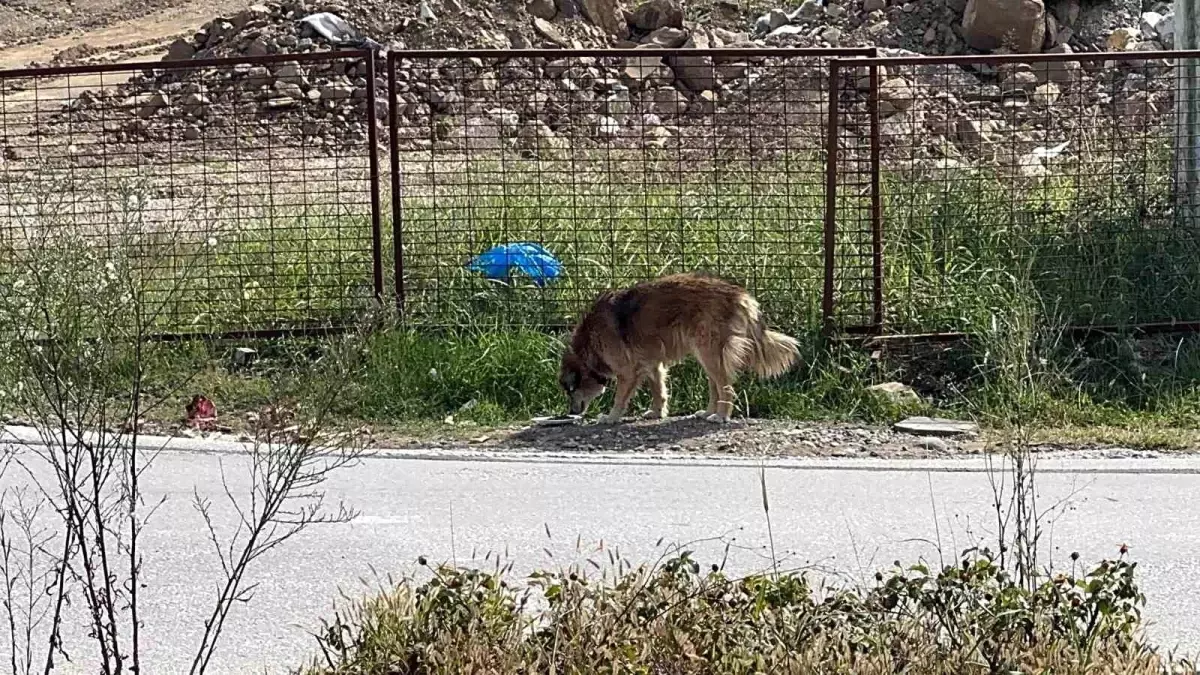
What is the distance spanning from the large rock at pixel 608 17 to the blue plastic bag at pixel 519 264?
1449 cm

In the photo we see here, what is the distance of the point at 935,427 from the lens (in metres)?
8.75

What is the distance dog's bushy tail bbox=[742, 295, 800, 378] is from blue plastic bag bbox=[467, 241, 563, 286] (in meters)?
1.78

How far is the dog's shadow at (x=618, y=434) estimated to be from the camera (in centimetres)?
854

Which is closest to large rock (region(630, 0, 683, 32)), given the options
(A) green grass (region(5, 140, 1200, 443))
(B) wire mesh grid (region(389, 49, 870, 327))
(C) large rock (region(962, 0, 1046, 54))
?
(C) large rock (region(962, 0, 1046, 54))

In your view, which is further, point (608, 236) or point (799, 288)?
point (608, 236)

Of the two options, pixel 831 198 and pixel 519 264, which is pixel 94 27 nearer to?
pixel 519 264

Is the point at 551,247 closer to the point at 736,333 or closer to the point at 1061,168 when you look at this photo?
the point at 736,333

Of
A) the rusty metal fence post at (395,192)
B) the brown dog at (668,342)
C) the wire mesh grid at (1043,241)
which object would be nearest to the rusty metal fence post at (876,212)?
the wire mesh grid at (1043,241)

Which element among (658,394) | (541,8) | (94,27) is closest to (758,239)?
(658,394)

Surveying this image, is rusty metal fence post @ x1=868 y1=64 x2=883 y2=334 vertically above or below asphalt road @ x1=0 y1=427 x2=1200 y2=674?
above

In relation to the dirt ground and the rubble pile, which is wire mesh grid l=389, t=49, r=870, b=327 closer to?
the rubble pile

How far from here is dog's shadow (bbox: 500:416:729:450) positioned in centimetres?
854

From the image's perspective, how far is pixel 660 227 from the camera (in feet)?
36.2

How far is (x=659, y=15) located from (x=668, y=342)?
16161mm
